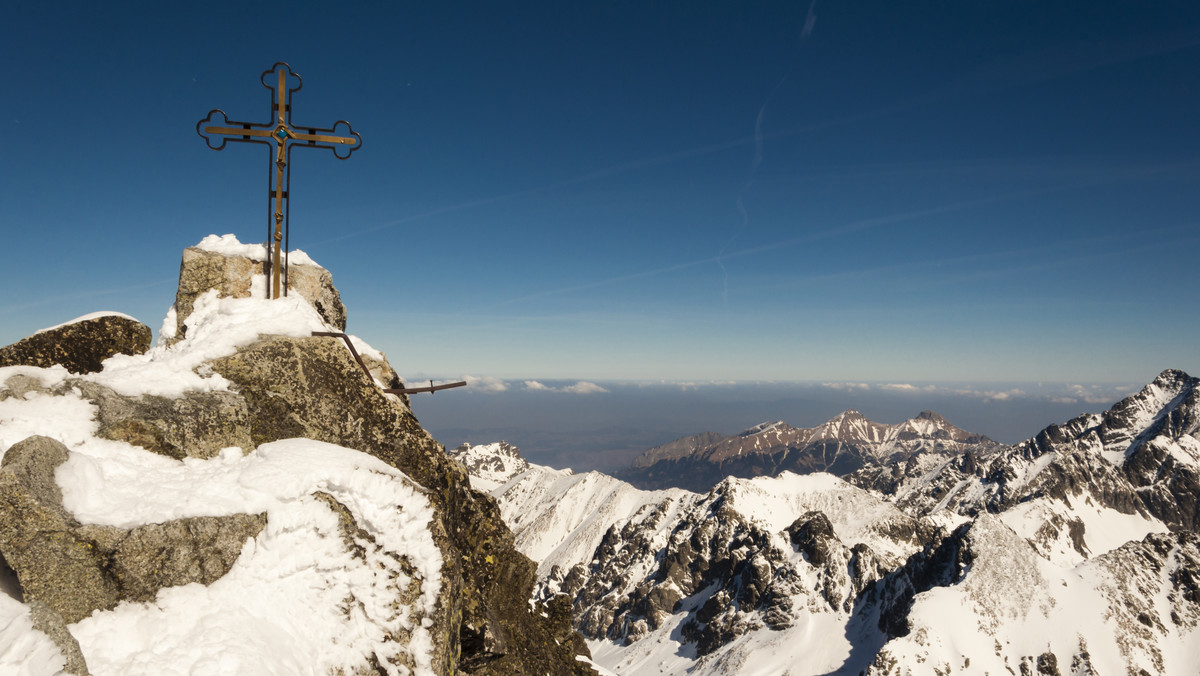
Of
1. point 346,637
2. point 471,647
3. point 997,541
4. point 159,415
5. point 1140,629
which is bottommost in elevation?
point 1140,629

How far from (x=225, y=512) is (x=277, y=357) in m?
3.80

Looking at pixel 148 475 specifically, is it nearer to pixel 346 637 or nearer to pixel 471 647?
pixel 346 637

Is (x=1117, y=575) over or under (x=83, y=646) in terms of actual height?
under

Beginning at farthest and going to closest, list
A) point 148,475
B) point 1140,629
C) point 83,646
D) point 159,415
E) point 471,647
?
point 1140,629, point 471,647, point 159,415, point 148,475, point 83,646

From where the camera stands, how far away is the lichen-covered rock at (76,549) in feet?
24.4

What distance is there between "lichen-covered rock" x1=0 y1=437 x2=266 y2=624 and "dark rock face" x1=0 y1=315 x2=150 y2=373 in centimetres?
465

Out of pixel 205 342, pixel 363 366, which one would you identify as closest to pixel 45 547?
pixel 205 342

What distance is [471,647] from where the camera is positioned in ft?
37.7

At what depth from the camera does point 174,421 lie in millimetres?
10180

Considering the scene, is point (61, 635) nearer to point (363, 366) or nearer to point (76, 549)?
point (76, 549)

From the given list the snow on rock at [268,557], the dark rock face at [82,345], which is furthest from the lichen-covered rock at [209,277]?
the snow on rock at [268,557]

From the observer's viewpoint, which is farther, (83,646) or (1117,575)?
(1117,575)

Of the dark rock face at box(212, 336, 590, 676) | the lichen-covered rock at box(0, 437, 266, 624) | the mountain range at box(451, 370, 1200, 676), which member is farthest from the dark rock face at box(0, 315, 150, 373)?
the mountain range at box(451, 370, 1200, 676)

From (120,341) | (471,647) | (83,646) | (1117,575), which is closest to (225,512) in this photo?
(83,646)
